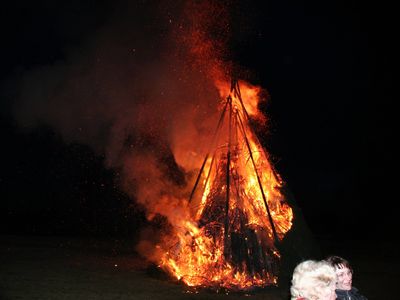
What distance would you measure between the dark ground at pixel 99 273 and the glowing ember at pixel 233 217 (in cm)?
45

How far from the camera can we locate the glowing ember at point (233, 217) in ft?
28.0

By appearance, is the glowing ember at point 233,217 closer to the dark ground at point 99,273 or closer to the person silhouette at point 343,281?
the dark ground at point 99,273

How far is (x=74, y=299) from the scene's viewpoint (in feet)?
23.1

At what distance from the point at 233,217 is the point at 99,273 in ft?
9.79

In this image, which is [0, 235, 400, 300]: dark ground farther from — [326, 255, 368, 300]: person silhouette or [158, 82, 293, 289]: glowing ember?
[326, 255, 368, 300]: person silhouette

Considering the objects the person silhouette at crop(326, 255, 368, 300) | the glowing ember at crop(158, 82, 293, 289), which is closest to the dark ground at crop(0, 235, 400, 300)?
the glowing ember at crop(158, 82, 293, 289)

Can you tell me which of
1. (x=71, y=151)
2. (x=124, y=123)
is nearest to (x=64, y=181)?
(x=71, y=151)

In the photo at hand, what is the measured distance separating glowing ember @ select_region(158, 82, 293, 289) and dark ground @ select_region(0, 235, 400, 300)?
0.45m

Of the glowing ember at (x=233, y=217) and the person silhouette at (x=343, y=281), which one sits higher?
the glowing ember at (x=233, y=217)

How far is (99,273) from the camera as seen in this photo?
9.05 m

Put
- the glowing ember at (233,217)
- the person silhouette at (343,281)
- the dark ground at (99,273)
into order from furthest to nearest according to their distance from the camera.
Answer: the glowing ember at (233,217) < the dark ground at (99,273) < the person silhouette at (343,281)

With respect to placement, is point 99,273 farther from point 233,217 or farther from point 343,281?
point 343,281

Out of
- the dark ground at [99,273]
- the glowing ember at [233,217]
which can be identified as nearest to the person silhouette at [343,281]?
the dark ground at [99,273]

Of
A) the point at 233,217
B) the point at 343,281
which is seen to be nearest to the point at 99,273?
the point at 233,217
